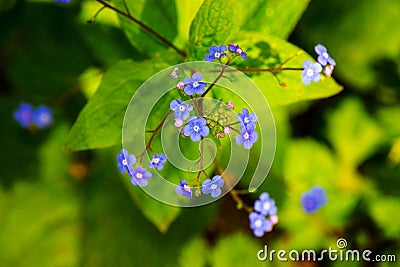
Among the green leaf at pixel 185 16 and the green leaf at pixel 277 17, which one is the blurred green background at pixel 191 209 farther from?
the green leaf at pixel 277 17

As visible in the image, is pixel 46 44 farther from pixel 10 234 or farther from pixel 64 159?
pixel 10 234

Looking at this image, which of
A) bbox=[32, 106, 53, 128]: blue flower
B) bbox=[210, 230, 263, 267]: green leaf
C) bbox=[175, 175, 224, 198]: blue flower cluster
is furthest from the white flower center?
bbox=[175, 175, 224, 198]: blue flower cluster

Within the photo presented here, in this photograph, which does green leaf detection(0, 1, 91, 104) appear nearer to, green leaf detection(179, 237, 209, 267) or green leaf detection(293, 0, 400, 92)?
green leaf detection(179, 237, 209, 267)

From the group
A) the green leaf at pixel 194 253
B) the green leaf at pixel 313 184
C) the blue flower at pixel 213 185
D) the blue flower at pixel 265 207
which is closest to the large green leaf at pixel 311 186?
the green leaf at pixel 313 184

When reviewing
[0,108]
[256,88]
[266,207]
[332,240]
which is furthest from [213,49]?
[0,108]

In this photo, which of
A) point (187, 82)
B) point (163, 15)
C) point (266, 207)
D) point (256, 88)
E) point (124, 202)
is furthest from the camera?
point (124, 202)
